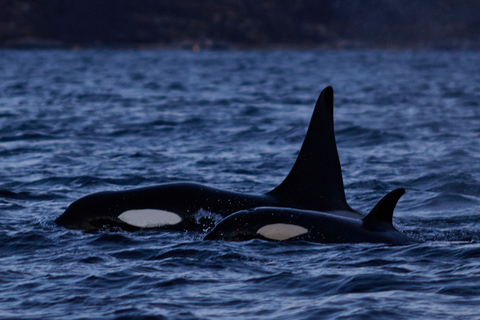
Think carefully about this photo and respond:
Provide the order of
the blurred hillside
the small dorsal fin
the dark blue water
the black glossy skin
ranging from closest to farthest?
the dark blue water, the small dorsal fin, the black glossy skin, the blurred hillside

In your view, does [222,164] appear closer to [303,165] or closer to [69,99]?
[303,165]

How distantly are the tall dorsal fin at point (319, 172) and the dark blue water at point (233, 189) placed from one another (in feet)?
3.60

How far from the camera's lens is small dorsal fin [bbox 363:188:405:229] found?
8492mm

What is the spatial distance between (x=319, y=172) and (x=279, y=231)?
1.27 m

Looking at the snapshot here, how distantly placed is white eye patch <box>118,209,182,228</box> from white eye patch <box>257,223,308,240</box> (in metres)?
1.22

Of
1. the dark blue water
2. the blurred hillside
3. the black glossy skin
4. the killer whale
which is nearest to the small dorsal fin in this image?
the dark blue water

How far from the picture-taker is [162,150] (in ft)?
56.6

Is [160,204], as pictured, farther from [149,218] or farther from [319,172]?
[319,172]

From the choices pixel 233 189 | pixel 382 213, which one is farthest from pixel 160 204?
pixel 233 189

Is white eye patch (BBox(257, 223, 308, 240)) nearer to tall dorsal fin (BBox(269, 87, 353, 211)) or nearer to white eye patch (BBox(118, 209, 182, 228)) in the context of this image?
tall dorsal fin (BBox(269, 87, 353, 211))

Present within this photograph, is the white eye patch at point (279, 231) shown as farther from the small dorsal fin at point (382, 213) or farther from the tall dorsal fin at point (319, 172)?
the tall dorsal fin at point (319, 172)

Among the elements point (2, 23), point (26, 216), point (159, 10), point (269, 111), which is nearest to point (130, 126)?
point (269, 111)

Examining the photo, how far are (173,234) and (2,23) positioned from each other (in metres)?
156

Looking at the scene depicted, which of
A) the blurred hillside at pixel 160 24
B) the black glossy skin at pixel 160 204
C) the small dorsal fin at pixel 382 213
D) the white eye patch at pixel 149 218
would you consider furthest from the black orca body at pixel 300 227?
the blurred hillside at pixel 160 24
